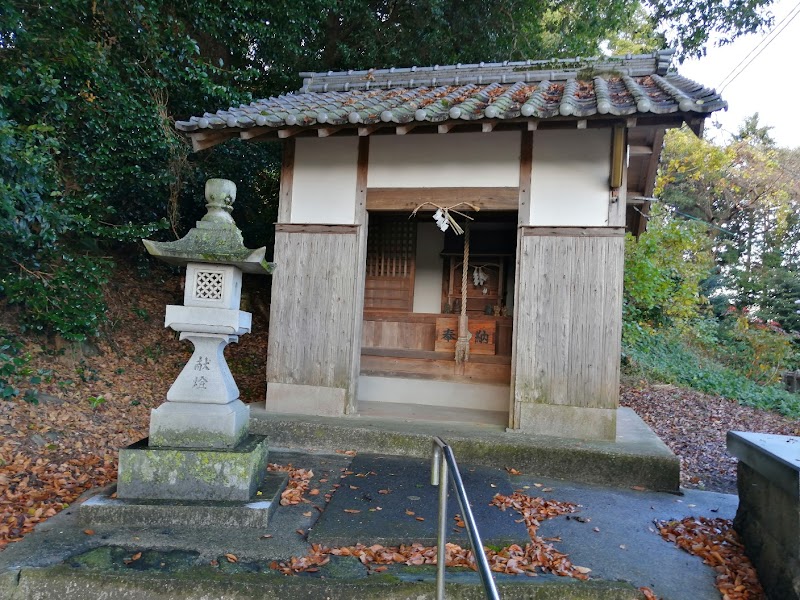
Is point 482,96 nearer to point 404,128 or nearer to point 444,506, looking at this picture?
point 404,128

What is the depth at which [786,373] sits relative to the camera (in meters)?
13.9

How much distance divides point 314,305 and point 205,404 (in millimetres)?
2240

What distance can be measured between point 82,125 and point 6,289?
7.90 feet

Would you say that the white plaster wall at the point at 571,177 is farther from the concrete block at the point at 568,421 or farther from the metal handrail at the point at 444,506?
the metal handrail at the point at 444,506

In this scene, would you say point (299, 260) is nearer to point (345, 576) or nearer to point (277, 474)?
point (277, 474)

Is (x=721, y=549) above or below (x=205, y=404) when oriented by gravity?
below

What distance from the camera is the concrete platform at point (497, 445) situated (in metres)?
4.85

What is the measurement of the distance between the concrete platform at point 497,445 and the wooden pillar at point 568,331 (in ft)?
0.91

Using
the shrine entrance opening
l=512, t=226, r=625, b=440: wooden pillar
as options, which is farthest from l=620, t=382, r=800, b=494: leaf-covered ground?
the shrine entrance opening

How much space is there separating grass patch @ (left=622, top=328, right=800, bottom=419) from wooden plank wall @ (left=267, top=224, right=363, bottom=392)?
9.38 m

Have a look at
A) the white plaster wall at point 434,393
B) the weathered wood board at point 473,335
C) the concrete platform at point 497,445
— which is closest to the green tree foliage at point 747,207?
the weathered wood board at point 473,335

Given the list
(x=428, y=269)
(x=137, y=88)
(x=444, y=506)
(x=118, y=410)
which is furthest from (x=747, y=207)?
(x=118, y=410)

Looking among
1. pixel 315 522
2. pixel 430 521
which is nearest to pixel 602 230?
pixel 430 521

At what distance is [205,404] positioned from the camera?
4.06 metres
